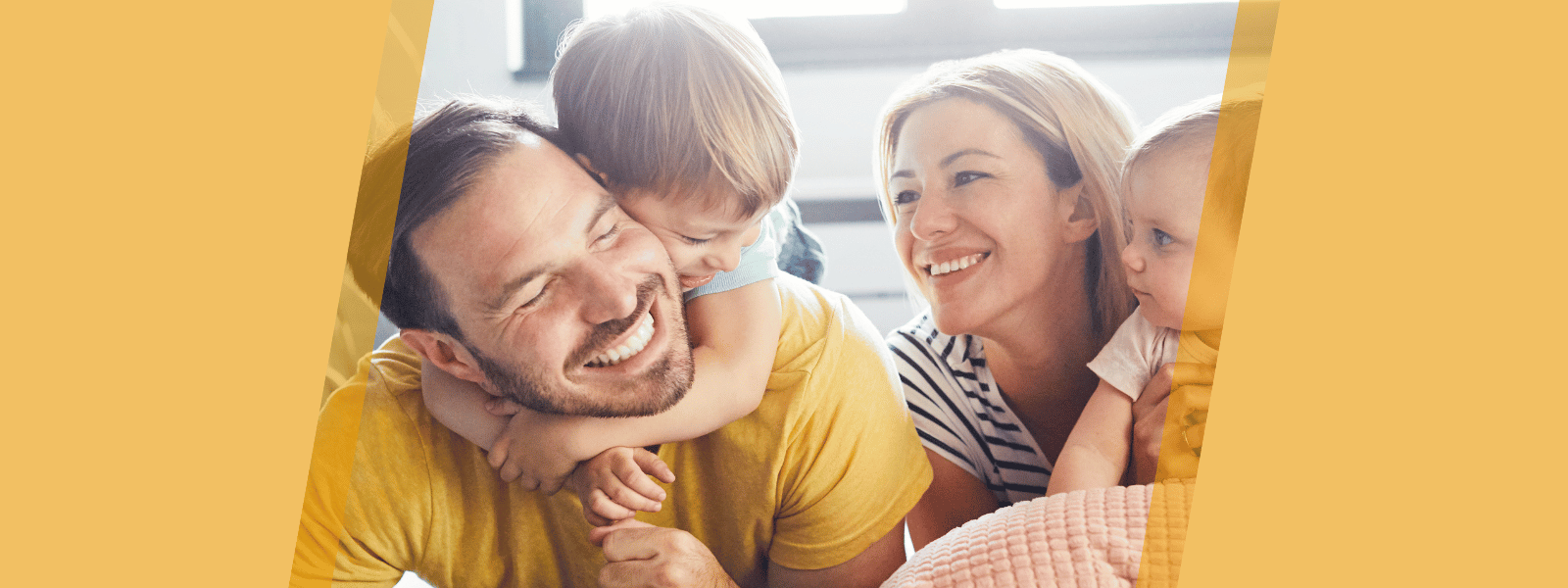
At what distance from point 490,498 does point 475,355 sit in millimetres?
148

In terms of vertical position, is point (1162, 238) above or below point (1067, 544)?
above

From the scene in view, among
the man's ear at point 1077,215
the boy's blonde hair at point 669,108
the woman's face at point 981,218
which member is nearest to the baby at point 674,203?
the boy's blonde hair at point 669,108

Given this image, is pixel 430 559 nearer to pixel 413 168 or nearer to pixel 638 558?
pixel 638 558

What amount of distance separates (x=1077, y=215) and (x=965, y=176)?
0.38ft

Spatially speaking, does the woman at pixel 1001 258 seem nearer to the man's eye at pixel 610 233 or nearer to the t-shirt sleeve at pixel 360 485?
the man's eye at pixel 610 233

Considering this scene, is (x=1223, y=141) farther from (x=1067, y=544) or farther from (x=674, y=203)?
(x=674, y=203)

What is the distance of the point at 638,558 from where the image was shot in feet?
2.71

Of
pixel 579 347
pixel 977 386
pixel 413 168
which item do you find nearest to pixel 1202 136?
pixel 977 386

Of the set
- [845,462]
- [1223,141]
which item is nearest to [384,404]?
[845,462]

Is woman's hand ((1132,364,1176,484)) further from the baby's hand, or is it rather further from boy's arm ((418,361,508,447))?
boy's arm ((418,361,508,447))

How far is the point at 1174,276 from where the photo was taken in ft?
2.76

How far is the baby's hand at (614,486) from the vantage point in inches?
32.0

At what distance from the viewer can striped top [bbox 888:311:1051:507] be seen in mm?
934

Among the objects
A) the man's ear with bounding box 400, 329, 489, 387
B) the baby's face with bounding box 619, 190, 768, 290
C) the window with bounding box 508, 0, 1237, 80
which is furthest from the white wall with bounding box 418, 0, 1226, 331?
the man's ear with bounding box 400, 329, 489, 387
